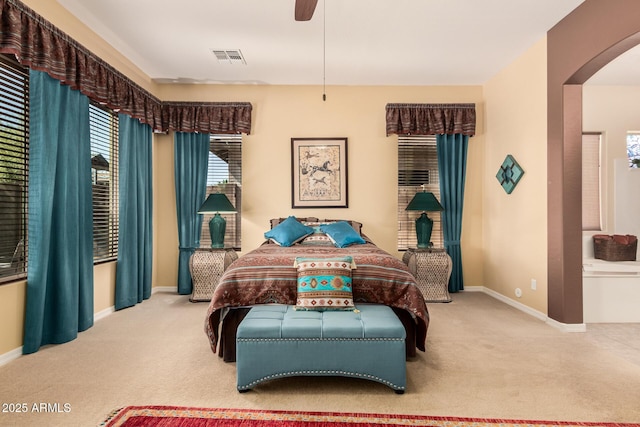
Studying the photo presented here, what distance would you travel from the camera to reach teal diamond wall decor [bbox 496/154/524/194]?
176 inches

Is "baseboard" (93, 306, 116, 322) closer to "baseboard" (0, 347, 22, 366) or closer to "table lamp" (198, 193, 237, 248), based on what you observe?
"baseboard" (0, 347, 22, 366)

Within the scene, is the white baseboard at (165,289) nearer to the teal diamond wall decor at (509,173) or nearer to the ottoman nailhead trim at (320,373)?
the ottoman nailhead trim at (320,373)

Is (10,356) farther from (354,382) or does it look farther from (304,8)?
(304,8)

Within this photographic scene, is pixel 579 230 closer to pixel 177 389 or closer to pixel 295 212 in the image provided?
pixel 295 212

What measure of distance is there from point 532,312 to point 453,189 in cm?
190

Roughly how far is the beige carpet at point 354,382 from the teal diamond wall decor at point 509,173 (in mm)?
1811

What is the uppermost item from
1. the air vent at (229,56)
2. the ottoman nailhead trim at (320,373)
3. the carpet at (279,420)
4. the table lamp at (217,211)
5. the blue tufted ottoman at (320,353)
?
A: the air vent at (229,56)

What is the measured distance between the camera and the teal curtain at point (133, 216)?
14.3 ft

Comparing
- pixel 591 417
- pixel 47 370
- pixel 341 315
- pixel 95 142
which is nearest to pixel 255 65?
pixel 95 142

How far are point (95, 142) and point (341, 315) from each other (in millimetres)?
3264

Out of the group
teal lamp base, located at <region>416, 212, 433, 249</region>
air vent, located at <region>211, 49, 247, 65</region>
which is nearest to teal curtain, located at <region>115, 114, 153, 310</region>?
air vent, located at <region>211, 49, 247, 65</region>

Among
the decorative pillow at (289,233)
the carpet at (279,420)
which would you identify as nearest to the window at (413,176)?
the decorative pillow at (289,233)

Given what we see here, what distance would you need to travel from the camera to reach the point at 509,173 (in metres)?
4.63

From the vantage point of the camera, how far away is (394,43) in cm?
414
